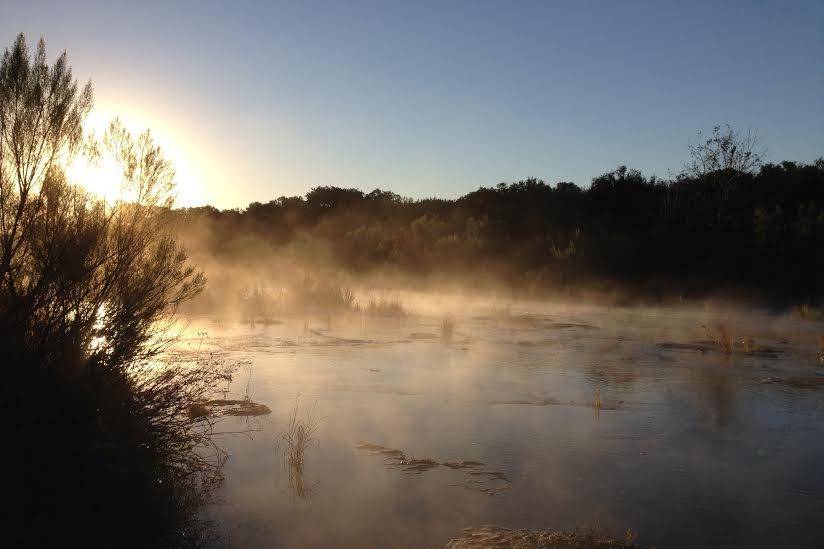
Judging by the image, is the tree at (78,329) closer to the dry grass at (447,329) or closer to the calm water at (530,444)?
the calm water at (530,444)

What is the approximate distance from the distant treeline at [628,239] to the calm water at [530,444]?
2812mm

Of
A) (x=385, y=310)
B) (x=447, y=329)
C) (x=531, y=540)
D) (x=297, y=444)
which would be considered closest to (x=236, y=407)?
(x=297, y=444)

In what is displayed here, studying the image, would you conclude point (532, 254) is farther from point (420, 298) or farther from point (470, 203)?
point (470, 203)

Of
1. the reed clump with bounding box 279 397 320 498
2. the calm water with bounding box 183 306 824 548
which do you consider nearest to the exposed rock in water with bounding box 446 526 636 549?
the calm water with bounding box 183 306 824 548

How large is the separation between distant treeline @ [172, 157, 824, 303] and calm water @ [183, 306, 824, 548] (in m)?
2.81

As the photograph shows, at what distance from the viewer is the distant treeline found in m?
19.7

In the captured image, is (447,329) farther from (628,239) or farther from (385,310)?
(628,239)

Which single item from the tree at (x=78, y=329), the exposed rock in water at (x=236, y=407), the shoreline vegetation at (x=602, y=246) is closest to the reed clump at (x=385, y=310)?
the shoreline vegetation at (x=602, y=246)

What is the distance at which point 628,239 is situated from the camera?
80.3 ft

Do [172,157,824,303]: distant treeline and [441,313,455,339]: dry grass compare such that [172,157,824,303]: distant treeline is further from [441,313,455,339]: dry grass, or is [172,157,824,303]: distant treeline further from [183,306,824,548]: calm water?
[441,313,455,339]: dry grass

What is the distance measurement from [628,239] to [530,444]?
19.2m

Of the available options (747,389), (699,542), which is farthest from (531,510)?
(747,389)

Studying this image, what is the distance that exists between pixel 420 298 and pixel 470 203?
17978 mm

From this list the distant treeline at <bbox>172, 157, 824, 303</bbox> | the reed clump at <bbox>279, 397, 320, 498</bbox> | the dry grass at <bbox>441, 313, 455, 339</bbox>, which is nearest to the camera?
the reed clump at <bbox>279, 397, 320, 498</bbox>
